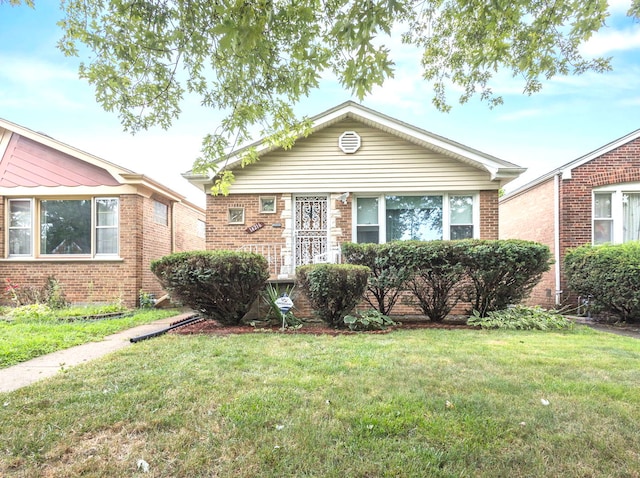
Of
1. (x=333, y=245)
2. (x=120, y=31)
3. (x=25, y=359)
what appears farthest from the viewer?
(x=333, y=245)

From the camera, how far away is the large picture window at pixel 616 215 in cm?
845

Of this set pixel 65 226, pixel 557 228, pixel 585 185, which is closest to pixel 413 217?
pixel 557 228

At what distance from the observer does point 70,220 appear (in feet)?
30.0

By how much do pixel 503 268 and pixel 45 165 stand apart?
11.5 m

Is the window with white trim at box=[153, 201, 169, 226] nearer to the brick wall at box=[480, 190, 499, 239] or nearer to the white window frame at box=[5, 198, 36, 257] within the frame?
the white window frame at box=[5, 198, 36, 257]

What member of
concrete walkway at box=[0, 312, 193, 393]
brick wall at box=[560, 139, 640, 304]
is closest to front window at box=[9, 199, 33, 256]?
concrete walkway at box=[0, 312, 193, 393]

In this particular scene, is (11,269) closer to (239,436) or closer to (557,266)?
(239,436)

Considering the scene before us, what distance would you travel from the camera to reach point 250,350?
432cm

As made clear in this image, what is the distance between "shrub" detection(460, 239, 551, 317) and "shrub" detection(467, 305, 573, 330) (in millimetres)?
233

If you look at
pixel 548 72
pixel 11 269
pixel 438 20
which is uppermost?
pixel 438 20

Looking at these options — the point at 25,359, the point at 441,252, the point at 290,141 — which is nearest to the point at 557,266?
the point at 441,252

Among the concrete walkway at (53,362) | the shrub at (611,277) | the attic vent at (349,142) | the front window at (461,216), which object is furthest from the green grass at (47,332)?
the shrub at (611,277)

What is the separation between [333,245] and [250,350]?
4323mm

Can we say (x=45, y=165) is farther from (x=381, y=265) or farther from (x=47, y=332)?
(x=381, y=265)
